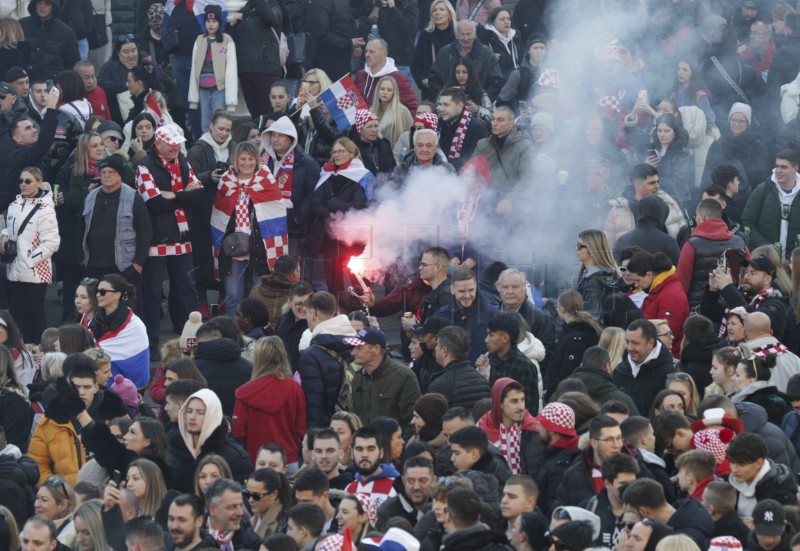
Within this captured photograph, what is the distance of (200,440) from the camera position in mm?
10641

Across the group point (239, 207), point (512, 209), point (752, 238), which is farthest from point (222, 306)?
point (752, 238)

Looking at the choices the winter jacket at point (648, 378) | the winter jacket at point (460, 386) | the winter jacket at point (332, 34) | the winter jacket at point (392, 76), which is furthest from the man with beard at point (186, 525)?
the winter jacket at point (332, 34)

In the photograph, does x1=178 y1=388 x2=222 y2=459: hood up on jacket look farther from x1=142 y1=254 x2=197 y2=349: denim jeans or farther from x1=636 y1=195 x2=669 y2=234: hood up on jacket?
x1=636 y1=195 x2=669 y2=234: hood up on jacket

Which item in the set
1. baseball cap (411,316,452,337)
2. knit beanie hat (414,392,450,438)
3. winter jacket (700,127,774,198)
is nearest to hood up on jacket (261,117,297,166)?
baseball cap (411,316,452,337)

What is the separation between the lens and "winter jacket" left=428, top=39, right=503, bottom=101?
59.5ft

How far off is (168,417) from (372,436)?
64.0 inches

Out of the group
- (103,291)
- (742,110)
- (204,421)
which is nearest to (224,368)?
(204,421)

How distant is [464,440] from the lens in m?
10.1

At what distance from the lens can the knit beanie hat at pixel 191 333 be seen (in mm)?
12852

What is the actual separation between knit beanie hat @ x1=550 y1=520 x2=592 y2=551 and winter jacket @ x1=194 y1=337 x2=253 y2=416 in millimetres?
3722

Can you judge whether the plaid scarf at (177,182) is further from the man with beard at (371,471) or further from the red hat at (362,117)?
the man with beard at (371,471)

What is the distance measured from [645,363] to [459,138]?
4906 mm

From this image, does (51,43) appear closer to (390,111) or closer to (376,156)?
(390,111)

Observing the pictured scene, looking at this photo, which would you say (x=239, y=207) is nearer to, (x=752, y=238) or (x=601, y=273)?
(x=601, y=273)
